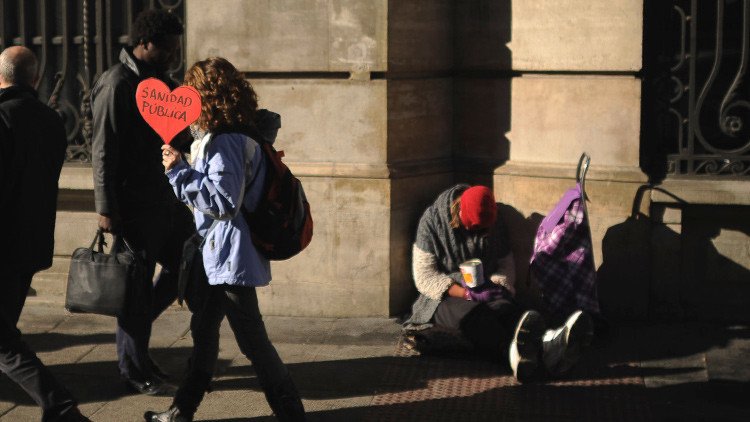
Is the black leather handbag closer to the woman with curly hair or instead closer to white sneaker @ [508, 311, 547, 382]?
the woman with curly hair

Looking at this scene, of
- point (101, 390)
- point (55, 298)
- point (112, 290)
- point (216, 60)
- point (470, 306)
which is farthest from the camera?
point (55, 298)

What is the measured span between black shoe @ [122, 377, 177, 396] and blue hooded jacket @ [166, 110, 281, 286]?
1064 mm

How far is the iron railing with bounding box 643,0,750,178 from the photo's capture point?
7387 mm

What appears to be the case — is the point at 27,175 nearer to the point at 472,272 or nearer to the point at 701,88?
the point at 472,272

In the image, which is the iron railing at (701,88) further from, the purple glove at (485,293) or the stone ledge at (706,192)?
the purple glove at (485,293)

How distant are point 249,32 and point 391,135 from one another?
1083 mm

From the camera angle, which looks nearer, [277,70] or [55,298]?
[277,70]

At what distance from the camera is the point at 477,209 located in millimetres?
6742

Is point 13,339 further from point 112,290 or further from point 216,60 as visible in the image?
point 216,60

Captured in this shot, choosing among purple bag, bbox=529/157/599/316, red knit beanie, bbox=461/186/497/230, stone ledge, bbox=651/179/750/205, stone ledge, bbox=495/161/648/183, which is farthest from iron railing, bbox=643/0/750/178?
red knit beanie, bbox=461/186/497/230

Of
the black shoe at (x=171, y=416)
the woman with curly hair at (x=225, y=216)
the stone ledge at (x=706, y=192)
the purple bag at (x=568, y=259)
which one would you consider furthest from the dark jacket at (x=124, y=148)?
the stone ledge at (x=706, y=192)

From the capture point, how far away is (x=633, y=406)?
595 centimetres

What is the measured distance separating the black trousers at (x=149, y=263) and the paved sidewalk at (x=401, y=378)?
199mm

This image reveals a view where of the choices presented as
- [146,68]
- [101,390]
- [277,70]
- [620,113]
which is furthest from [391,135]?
[101,390]
